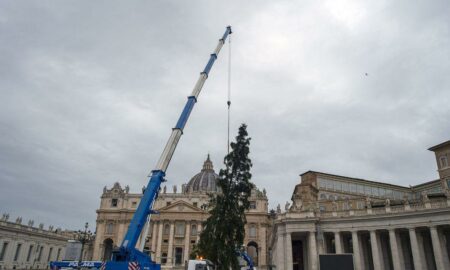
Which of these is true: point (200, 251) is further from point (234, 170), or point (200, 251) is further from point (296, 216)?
point (296, 216)

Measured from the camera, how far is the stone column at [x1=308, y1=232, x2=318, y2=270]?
44062mm

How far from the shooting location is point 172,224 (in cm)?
9556

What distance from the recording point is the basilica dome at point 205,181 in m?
120

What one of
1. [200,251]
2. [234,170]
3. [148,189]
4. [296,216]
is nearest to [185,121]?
[148,189]

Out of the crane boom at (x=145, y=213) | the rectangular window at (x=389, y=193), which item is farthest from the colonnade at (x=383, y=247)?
the crane boom at (x=145, y=213)

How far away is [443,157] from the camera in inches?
2080

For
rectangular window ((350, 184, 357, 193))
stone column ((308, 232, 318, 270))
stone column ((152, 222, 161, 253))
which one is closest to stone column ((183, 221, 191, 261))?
stone column ((152, 222, 161, 253))

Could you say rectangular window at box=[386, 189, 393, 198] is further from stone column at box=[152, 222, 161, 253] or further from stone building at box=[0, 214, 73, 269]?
stone building at box=[0, 214, 73, 269]

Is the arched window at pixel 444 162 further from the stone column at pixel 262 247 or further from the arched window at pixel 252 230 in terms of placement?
the arched window at pixel 252 230

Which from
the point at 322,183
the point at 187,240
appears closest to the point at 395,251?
the point at 322,183

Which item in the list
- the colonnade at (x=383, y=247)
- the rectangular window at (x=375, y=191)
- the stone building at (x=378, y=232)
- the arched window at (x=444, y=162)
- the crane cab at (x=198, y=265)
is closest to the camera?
the crane cab at (x=198, y=265)

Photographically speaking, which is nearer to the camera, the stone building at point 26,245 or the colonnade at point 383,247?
the colonnade at point 383,247

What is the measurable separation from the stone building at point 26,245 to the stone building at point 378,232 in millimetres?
57201

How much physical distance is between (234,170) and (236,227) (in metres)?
6.35
